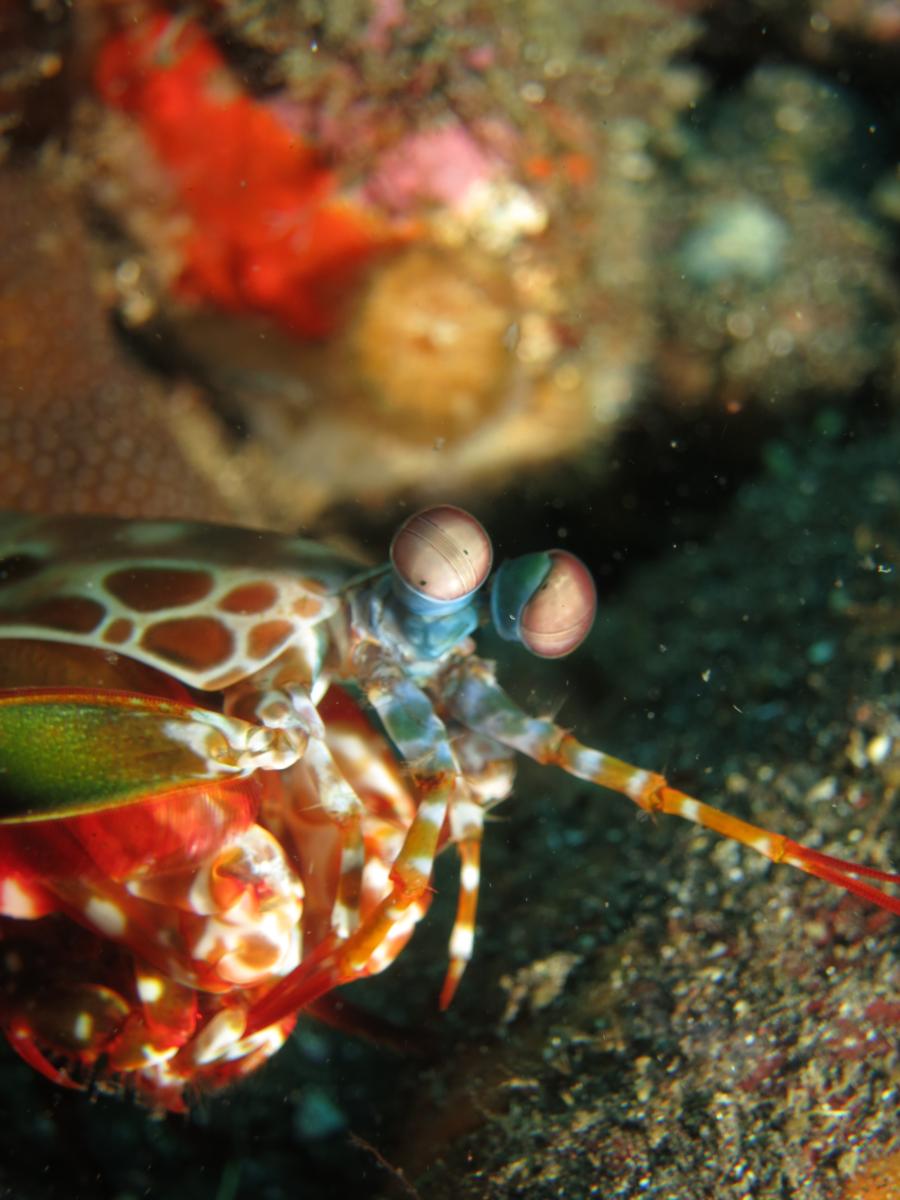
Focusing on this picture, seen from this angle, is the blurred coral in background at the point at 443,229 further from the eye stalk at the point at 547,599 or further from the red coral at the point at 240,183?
the eye stalk at the point at 547,599

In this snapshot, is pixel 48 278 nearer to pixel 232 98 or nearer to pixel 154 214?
pixel 154 214

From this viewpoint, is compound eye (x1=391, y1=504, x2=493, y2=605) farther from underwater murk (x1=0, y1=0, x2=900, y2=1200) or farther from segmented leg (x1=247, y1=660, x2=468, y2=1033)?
segmented leg (x1=247, y1=660, x2=468, y2=1033)

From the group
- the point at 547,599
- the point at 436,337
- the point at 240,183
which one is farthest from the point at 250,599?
the point at 240,183

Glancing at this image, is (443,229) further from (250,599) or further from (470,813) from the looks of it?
(470,813)

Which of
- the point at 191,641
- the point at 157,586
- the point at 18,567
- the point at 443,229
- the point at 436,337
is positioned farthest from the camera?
the point at 436,337

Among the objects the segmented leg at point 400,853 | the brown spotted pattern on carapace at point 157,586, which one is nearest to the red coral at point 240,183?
the brown spotted pattern on carapace at point 157,586

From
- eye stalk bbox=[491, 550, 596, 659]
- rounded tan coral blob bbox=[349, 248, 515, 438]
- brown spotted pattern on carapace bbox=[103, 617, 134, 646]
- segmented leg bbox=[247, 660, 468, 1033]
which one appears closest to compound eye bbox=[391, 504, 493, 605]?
eye stalk bbox=[491, 550, 596, 659]

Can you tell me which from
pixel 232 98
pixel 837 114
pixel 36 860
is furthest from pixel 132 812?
pixel 837 114
